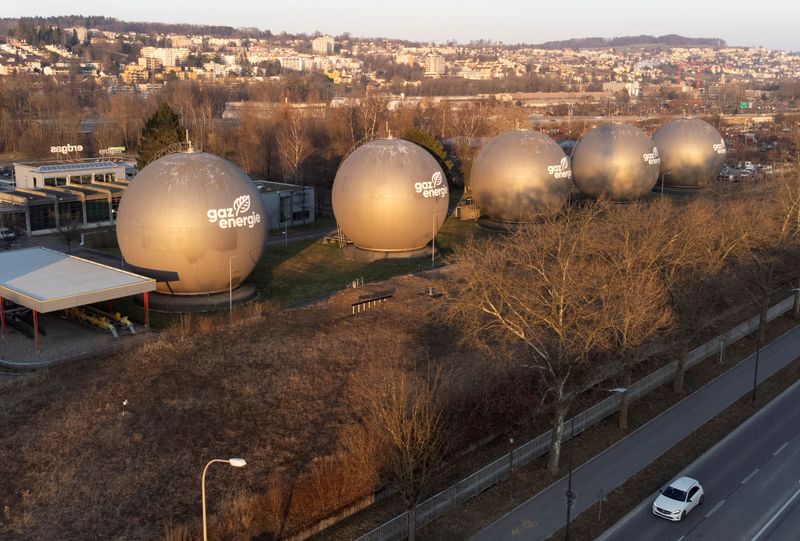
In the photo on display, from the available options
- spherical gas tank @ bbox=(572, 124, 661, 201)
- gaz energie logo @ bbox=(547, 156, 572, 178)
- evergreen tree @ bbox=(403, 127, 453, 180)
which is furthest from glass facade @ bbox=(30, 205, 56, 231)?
spherical gas tank @ bbox=(572, 124, 661, 201)

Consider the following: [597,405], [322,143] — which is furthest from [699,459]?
[322,143]

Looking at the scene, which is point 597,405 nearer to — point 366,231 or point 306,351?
point 306,351

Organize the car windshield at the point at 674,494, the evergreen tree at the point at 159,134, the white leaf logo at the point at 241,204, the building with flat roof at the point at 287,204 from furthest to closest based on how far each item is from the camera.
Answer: the evergreen tree at the point at 159,134 → the building with flat roof at the point at 287,204 → the white leaf logo at the point at 241,204 → the car windshield at the point at 674,494

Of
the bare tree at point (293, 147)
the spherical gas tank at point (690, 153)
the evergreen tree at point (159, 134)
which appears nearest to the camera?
the evergreen tree at point (159, 134)

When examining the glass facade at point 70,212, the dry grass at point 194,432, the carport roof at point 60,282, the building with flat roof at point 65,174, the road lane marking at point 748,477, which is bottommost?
the road lane marking at point 748,477

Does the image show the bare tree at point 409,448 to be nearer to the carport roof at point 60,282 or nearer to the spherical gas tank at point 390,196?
the carport roof at point 60,282

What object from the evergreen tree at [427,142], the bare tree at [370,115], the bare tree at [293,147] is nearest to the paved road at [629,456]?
the evergreen tree at [427,142]

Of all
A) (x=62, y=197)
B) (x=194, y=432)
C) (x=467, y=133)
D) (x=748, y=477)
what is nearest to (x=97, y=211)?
(x=62, y=197)

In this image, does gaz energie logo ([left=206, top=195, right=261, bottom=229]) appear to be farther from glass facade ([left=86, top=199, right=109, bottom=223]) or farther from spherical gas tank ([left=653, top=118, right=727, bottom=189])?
spherical gas tank ([left=653, top=118, right=727, bottom=189])

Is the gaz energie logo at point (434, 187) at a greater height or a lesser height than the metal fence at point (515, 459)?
greater
